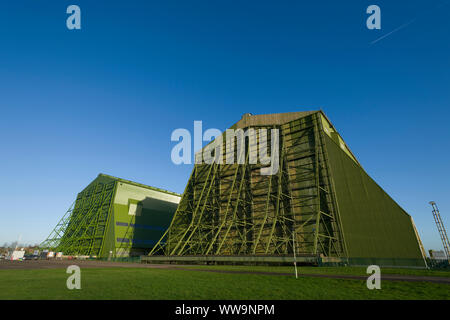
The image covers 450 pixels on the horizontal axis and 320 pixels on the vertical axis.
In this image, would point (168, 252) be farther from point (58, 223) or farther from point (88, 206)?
point (58, 223)

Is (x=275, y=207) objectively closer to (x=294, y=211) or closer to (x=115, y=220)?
(x=294, y=211)

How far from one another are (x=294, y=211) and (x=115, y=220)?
148 ft

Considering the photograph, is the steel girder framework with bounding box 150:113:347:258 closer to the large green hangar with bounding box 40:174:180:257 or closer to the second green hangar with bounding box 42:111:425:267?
the second green hangar with bounding box 42:111:425:267

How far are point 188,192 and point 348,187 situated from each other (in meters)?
31.3

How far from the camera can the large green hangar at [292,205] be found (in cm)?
2617

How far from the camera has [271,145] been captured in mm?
39688

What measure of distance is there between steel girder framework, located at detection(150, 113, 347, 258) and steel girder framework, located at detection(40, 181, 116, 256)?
25782 mm

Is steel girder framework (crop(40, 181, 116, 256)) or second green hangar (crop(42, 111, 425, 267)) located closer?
second green hangar (crop(42, 111, 425, 267))

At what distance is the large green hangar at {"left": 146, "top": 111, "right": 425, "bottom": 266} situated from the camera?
2617 cm

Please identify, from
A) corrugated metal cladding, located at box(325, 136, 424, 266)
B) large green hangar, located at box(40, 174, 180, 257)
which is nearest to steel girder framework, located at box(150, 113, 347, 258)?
corrugated metal cladding, located at box(325, 136, 424, 266)

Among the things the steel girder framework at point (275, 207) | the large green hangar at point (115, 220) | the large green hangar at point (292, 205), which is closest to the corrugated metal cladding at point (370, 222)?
the large green hangar at point (292, 205)
